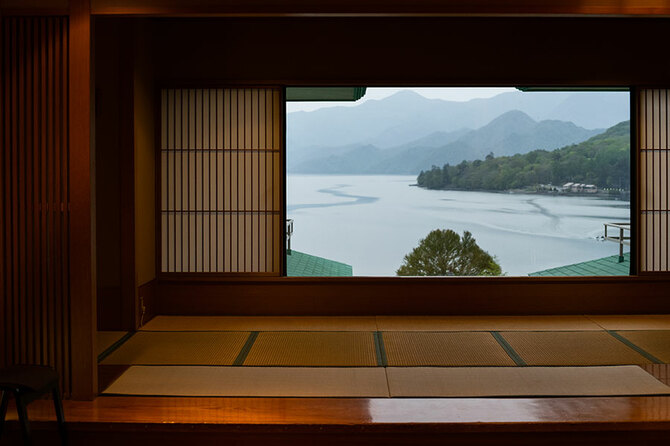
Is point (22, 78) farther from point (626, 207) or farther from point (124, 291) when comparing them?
point (626, 207)

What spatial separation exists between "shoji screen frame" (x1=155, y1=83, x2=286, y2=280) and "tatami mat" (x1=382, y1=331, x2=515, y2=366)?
1.25 meters

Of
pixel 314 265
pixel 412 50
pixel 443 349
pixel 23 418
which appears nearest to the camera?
pixel 23 418

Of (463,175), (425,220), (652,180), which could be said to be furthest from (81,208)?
(463,175)

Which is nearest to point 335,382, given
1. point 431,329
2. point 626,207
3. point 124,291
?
point 431,329

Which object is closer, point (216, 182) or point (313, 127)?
point (216, 182)

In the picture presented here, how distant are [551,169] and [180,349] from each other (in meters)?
13.2

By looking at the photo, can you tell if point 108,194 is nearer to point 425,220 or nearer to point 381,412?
point 381,412

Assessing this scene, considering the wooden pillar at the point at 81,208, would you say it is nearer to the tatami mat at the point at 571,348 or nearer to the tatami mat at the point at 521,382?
the tatami mat at the point at 521,382

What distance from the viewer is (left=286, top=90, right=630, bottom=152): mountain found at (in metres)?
16.4

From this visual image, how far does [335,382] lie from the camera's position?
3301 millimetres

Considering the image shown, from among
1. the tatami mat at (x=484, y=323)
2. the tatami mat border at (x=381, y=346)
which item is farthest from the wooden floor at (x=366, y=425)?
the tatami mat at (x=484, y=323)

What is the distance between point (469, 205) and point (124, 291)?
11851 mm

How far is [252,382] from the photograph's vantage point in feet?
10.8

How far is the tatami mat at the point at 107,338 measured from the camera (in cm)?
410
